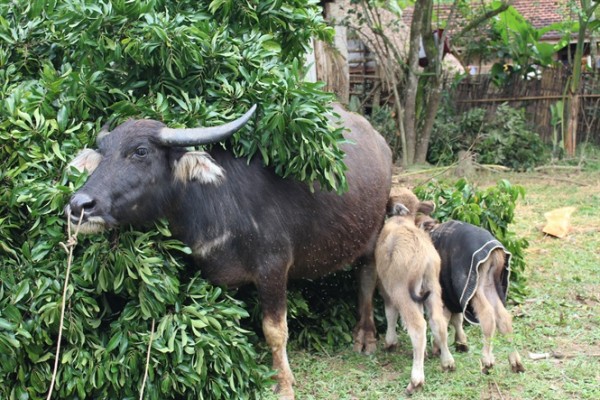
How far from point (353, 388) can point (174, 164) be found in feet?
6.40

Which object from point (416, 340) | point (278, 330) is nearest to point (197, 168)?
point (278, 330)

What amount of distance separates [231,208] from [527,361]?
242 cm

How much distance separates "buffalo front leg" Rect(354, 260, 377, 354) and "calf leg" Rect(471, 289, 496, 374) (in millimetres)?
948

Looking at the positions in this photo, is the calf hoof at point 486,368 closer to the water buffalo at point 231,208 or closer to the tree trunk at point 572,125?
the water buffalo at point 231,208

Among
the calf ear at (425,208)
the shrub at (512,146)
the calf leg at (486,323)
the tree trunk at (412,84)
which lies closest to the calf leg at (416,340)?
the calf leg at (486,323)

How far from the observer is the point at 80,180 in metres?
4.37

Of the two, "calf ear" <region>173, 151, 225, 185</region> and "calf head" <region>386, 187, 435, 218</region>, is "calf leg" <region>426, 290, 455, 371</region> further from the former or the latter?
"calf ear" <region>173, 151, 225, 185</region>

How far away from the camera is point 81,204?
405 cm

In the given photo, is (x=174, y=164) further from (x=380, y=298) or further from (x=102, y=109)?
(x=380, y=298)

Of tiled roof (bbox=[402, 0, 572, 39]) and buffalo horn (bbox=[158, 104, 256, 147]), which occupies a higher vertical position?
tiled roof (bbox=[402, 0, 572, 39])

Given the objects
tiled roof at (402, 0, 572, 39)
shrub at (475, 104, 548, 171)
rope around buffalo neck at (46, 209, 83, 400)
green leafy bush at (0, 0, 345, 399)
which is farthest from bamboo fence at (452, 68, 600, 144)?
rope around buffalo neck at (46, 209, 83, 400)

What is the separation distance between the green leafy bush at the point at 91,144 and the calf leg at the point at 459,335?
1622 millimetres

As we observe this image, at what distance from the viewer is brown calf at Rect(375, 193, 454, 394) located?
16.1 ft

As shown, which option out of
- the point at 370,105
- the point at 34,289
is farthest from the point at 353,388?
the point at 370,105
